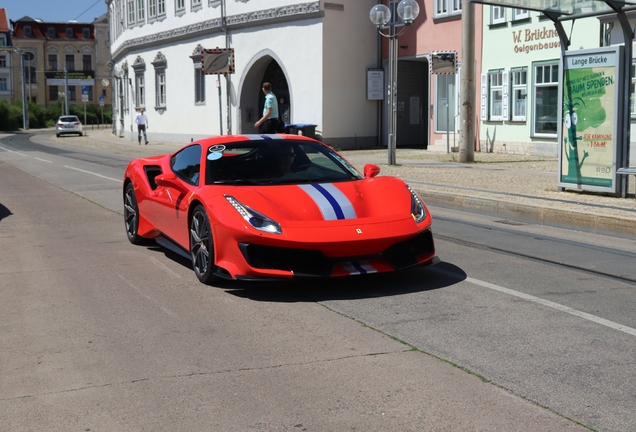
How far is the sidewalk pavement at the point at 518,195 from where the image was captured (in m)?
10.9

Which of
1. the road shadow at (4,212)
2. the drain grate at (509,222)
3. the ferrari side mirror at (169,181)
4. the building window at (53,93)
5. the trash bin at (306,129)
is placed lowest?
the drain grate at (509,222)

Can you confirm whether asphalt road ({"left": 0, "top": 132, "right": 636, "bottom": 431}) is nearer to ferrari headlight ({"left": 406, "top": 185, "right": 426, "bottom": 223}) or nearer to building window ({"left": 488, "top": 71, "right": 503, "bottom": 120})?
ferrari headlight ({"left": 406, "top": 185, "right": 426, "bottom": 223})

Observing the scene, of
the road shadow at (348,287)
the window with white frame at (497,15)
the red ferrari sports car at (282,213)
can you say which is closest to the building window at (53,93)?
the window with white frame at (497,15)

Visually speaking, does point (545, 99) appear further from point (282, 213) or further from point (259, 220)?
point (259, 220)

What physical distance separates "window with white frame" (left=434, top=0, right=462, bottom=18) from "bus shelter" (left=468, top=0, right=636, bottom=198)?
14257 millimetres

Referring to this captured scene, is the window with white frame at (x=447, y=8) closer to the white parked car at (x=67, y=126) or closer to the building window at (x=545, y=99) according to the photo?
the building window at (x=545, y=99)

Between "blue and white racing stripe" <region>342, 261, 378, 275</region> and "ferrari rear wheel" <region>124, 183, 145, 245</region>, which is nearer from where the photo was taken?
"blue and white racing stripe" <region>342, 261, 378, 275</region>

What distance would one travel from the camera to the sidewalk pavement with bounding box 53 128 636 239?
10852 mm

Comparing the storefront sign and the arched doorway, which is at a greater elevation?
the arched doorway

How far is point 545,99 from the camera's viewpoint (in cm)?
2417

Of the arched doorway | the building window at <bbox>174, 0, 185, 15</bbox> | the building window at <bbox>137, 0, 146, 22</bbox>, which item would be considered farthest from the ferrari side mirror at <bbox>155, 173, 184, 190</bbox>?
the building window at <bbox>137, 0, 146, 22</bbox>

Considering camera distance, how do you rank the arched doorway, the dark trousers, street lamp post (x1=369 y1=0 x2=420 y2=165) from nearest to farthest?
street lamp post (x1=369 y1=0 x2=420 y2=165) → the dark trousers → the arched doorway

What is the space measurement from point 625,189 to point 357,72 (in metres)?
20.0

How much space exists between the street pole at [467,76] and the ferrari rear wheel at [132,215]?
40.4ft
